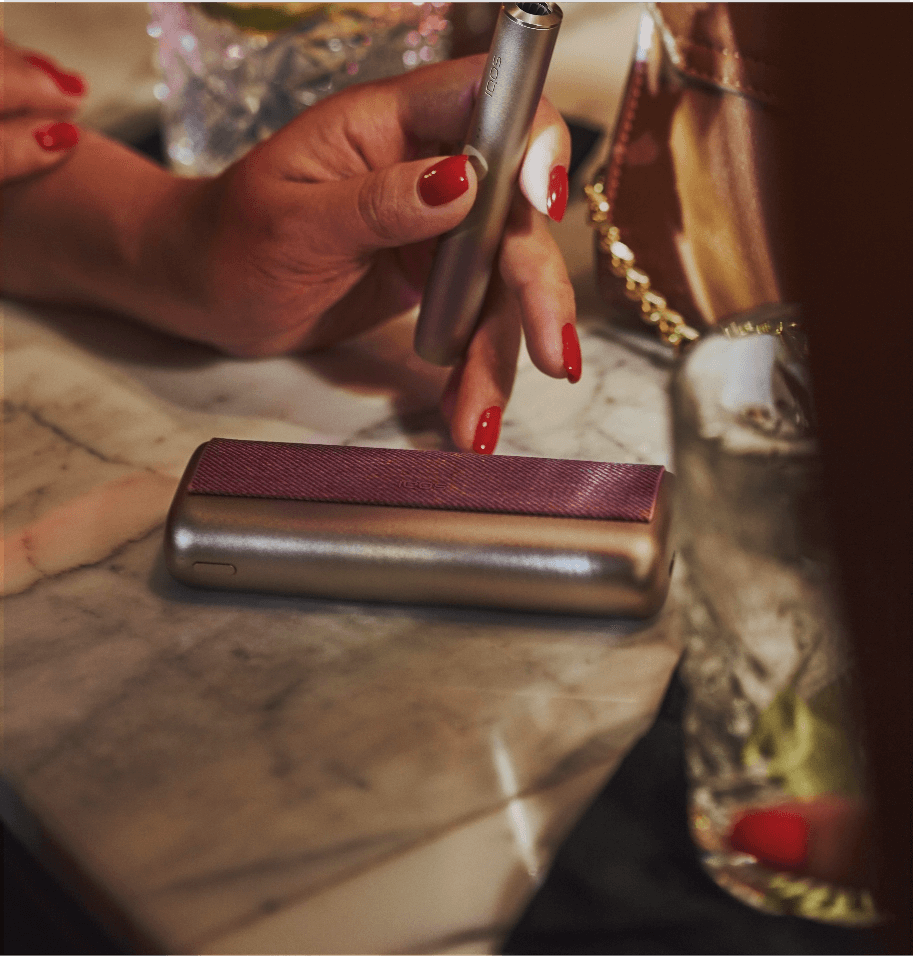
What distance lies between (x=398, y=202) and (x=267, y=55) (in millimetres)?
243

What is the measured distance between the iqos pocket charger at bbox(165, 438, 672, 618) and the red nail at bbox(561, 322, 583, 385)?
85 mm

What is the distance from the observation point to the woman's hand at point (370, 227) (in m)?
0.43

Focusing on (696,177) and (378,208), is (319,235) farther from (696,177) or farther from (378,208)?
(696,177)

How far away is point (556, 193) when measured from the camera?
432 millimetres

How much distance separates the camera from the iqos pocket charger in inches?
13.0

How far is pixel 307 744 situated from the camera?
32 cm

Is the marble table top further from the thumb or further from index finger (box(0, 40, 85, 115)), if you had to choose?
index finger (box(0, 40, 85, 115))

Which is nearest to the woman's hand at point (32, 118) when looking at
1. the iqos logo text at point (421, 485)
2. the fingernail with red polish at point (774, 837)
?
the iqos logo text at point (421, 485)

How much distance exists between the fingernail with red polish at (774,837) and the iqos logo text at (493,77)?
0.92 feet

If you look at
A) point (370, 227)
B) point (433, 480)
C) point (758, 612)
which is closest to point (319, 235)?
point (370, 227)

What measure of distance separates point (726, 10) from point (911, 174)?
0.13 metres

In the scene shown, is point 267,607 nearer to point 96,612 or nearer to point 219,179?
point 96,612

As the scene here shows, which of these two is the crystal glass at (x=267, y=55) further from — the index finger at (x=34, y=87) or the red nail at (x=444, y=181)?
the red nail at (x=444, y=181)

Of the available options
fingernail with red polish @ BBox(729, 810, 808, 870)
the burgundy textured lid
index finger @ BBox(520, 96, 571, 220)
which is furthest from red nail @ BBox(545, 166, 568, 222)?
fingernail with red polish @ BBox(729, 810, 808, 870)
